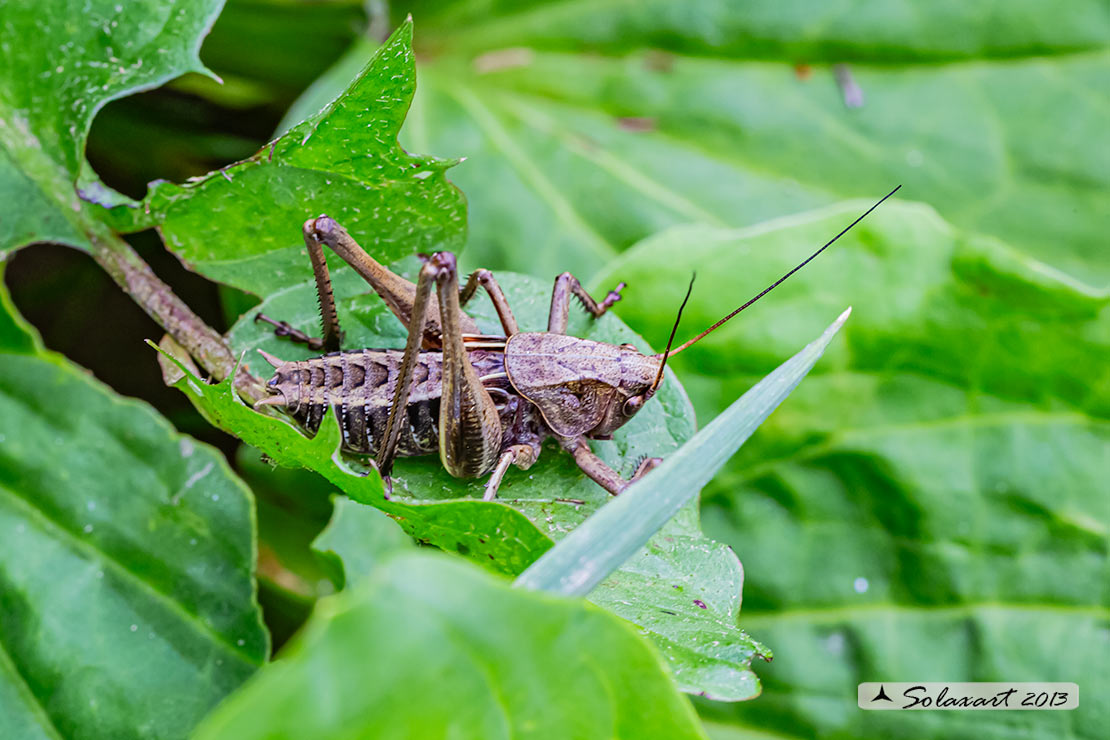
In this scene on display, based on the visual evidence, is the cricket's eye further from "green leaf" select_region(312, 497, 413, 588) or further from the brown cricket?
"green leaf" select_region(312, 497, 413, 588)

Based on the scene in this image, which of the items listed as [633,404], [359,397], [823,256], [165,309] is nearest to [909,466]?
[823,256]

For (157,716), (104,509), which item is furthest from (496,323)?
(157,716)

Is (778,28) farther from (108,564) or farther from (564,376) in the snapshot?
(108,564)

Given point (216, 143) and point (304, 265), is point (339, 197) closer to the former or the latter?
point (304, 265)

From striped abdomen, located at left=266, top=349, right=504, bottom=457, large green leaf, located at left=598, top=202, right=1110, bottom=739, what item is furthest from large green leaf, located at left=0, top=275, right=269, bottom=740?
large green leaf, located at left=598, top=202, right=1110, bottom=739

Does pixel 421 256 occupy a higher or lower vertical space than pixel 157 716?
higher

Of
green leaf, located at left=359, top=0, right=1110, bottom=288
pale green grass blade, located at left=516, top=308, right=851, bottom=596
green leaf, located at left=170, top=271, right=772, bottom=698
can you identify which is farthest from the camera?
green leaf, located at left=359, top=0, right=1110, bottom=288

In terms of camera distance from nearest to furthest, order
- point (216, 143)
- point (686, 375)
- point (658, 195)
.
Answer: point (686, 375) → point (658, 195) → point (216, 143)

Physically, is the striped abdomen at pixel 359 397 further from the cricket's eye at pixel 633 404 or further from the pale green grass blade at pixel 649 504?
the pale green grass blade at pixel 649 504

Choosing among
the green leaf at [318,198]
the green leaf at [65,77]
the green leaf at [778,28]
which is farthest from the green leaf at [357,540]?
the green leaf at [778,28]
